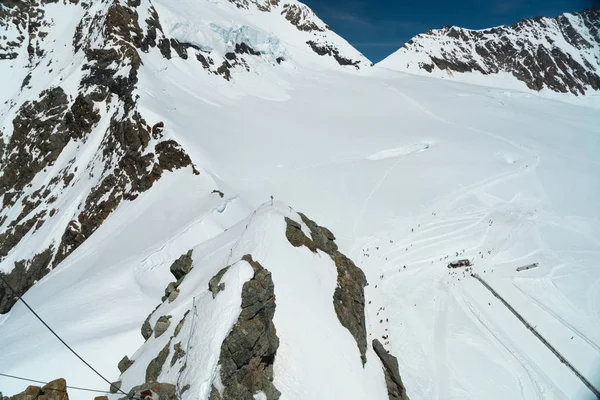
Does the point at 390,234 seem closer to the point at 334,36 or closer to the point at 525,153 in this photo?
the point at 525,153

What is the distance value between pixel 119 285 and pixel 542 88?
443 feet

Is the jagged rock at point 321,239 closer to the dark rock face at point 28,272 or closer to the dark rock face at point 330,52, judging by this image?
the dark rock face at point 28,272

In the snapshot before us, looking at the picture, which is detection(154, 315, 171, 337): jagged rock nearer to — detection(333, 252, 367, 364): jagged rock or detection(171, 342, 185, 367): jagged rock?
detection(171, 342, 185, 367): jagged rock

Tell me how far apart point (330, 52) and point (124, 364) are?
3680 inches

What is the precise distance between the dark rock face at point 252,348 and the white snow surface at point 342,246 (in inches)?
14.5

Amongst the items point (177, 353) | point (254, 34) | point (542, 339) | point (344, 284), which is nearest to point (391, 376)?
point (344, 284)

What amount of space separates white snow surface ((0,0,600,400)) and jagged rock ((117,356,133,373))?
863 mm

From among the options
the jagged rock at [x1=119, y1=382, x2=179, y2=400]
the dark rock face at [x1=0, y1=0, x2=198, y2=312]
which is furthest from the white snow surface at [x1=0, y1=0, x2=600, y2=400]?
the dark rock face at [x1=0, y1=0, x2=198, y2=312]

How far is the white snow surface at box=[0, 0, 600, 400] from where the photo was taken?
1320 cm

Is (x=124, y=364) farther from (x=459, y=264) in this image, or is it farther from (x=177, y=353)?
(x=459, y=264)

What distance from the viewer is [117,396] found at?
10.6 metres

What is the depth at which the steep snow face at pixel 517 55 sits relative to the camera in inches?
4272

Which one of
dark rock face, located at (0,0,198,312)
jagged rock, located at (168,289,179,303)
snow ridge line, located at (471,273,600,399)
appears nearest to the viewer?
jagged rock, located at (168,289,179,303)

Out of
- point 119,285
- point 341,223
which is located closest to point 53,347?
point 119,285
